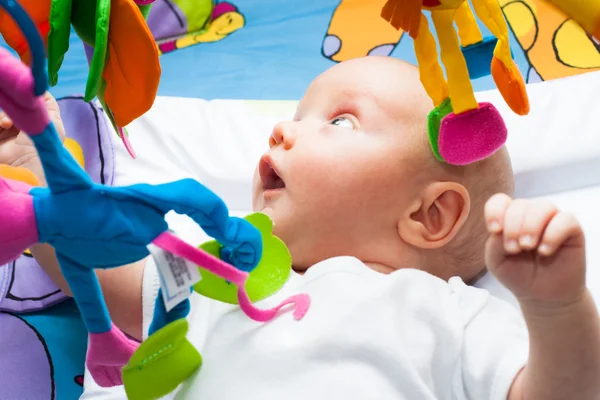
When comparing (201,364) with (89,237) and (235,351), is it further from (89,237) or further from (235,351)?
(89,237)

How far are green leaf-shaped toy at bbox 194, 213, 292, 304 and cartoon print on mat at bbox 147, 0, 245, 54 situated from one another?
94 cm

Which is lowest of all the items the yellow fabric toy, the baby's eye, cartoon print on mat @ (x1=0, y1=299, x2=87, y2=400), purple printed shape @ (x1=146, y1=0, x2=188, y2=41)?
cartoon print on mat @ (x1=0, y1=299, x2=87, y2=400)

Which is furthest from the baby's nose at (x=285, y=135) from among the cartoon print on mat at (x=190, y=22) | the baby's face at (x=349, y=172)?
the cartoon print on mat at (x=190, y=22)

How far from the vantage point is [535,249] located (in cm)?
49

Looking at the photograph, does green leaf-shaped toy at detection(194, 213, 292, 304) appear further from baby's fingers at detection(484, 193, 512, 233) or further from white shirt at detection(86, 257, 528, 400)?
baby's fingers at detection(484, 193, 512, 233)

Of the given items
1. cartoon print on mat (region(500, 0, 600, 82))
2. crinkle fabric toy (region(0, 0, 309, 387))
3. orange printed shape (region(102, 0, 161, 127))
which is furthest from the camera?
cartoon print on mat (region(500, 0, 600, 82))

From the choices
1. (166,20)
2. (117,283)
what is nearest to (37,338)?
(117,283)

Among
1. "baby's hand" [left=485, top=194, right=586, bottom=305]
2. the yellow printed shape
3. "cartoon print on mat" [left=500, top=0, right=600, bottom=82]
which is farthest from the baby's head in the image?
the yellow printed shape

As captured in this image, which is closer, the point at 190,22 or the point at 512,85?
the point at 512,85

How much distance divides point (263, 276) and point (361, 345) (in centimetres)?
12

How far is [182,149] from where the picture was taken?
3.67 feet

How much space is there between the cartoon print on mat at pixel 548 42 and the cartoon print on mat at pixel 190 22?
61 cm

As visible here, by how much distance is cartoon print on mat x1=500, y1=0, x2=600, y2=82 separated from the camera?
131 cm

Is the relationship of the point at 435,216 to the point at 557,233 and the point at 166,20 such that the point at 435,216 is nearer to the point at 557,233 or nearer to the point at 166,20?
the point at 557,233
